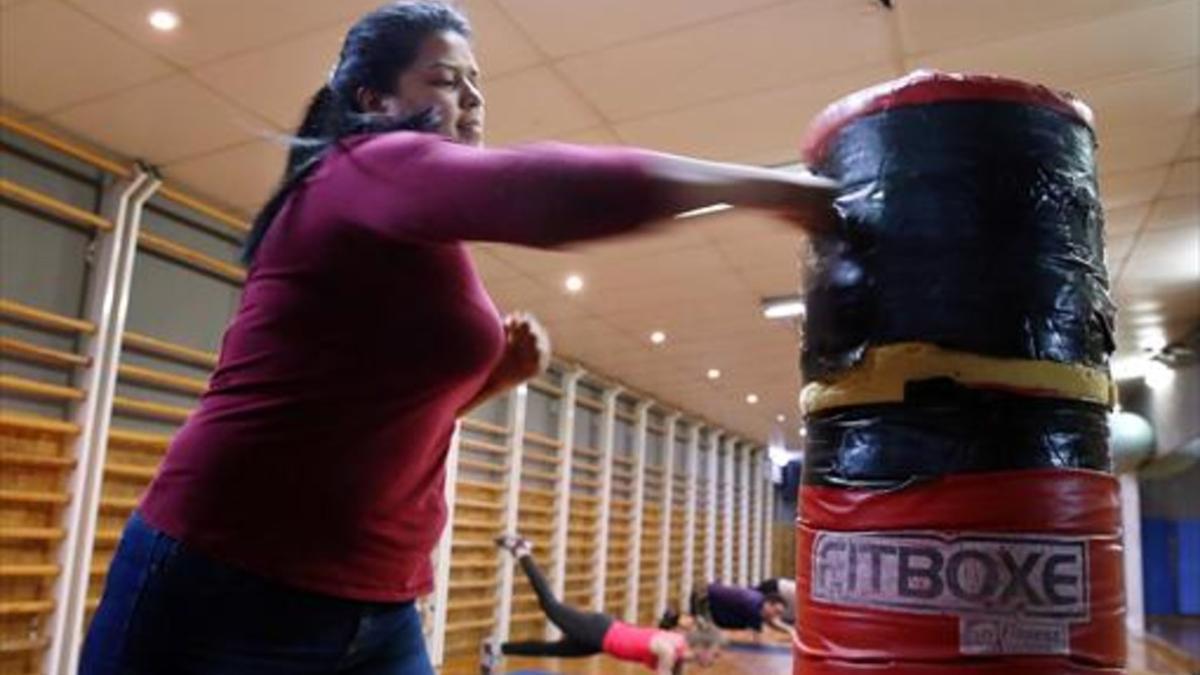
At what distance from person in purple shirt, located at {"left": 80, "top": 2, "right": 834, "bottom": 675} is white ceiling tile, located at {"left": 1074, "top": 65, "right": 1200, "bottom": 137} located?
3.75 metres

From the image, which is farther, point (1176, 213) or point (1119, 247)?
point (1119, 247)

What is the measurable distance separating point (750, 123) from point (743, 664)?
5003 millimetres

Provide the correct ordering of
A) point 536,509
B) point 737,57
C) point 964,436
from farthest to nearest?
1. point 536,509
2. point 737,57
3. point 964,436

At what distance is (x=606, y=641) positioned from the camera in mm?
6340

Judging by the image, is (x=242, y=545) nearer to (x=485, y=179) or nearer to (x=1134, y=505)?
(x=485, y=179)

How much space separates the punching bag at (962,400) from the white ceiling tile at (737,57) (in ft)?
8.20

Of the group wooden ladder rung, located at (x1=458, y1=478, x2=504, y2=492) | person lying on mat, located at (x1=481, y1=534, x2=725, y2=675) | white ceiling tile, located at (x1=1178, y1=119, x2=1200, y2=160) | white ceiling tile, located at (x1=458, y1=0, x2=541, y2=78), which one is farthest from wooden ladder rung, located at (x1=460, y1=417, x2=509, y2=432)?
white ceiling tile, located at (x1=1178, y1=119, x2=1200, y2=160)

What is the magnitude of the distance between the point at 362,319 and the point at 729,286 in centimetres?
629

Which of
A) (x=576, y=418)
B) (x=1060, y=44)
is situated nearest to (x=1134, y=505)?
(x=576, y=418)

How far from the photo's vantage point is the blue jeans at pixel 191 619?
1058 millimetres

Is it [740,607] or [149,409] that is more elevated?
[149,409]

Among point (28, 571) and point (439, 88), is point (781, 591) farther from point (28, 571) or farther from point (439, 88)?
point (439, 88)

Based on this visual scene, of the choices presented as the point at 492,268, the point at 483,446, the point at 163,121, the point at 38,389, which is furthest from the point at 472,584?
the point at 163,121

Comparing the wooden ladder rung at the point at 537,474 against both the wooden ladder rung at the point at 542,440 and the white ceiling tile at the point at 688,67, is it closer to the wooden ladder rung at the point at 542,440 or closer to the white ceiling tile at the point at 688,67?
the wooden ladder rung at the point at 542,440
